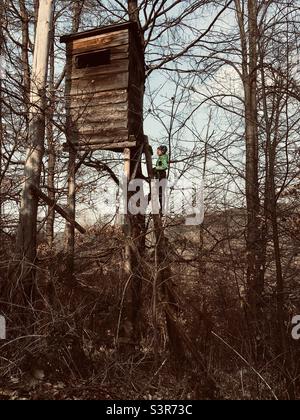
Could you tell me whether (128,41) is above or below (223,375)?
above

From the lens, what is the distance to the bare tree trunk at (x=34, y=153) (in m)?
6.04

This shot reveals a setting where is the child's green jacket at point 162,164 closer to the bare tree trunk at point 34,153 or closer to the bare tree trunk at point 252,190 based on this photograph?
the bare tree trunk at point 252,190

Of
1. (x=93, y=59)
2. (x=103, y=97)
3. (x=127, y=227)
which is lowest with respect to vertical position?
(x=127, y=227)

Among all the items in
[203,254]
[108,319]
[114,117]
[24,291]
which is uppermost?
[114,117]

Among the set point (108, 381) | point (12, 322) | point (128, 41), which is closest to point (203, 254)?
point (108, 381)

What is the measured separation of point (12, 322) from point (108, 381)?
1513 millimetres

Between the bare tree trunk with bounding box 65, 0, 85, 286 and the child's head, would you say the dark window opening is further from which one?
the child's head

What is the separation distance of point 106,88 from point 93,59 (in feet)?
3.66

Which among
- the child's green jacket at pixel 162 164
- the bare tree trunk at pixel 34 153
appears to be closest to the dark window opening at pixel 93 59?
the bare tree trunk at pixel 34 153

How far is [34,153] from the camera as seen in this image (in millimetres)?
6266

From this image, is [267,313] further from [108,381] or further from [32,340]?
[32,340]

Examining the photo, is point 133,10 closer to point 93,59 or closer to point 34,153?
point 93,59

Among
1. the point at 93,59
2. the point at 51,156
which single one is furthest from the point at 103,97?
the point at 51,156

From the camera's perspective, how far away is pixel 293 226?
5824 millimetres
